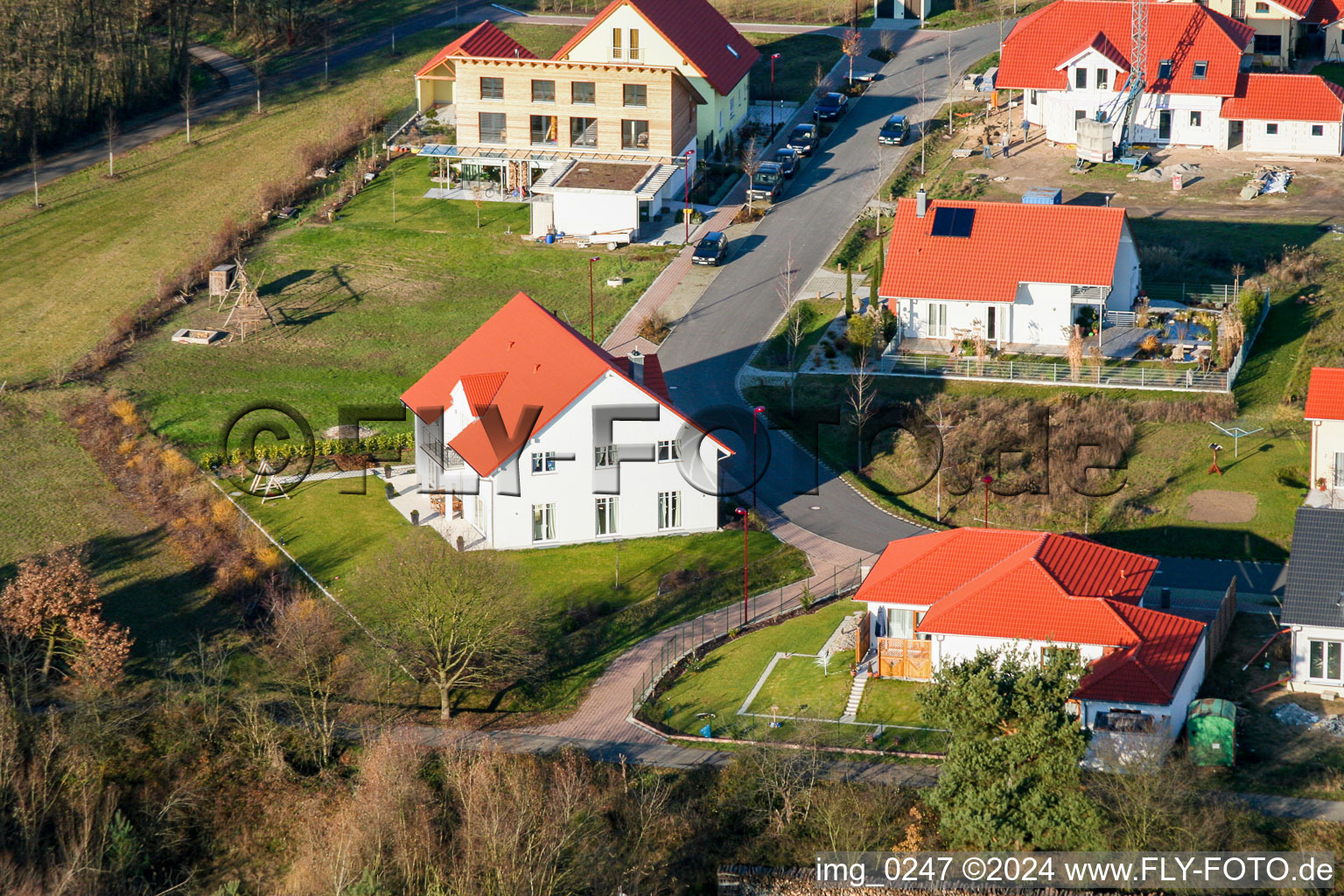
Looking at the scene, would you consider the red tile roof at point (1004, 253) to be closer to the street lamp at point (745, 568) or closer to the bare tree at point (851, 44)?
the street lamp at point (745, 568)

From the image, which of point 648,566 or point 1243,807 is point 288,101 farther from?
point 1243,807

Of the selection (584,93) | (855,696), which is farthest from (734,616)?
(584,93)

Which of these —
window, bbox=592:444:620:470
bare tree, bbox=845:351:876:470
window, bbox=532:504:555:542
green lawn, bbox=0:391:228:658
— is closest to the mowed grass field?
green lawn, bbox=0:391:228:658

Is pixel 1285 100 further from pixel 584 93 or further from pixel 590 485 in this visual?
pixel 590 485

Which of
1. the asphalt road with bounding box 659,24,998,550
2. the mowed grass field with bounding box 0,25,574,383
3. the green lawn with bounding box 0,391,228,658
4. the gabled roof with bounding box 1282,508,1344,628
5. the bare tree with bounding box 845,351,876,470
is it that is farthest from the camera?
the mowed grass field with bounding box 0,25,574,383

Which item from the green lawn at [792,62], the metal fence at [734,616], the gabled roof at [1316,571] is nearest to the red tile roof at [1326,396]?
the gabled roof at [1316,571]

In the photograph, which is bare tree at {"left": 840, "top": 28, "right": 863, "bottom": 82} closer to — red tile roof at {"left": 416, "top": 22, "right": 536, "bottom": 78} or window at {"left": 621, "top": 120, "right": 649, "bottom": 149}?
window at {"left": 621, "top": 120, "right": 649, "bottom": 149}
